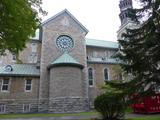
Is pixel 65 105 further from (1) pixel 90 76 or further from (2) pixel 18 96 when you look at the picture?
(1) pixel 90 76

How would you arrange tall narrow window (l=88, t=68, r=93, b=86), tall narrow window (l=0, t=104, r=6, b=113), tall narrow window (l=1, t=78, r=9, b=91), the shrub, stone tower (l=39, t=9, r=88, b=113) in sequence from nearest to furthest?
1. the shrub
2. stone tower (l=39, t=9, r=88, b=113)
3. tall narrow window (l=0, t=104, r=6, b=113)
4. tall narrow window (l=1, t=78, r=9, b=91)
5. tall narrow window (l=88, t=68, r=93, b=86)

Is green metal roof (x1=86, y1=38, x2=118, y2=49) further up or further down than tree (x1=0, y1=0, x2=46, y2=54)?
further up

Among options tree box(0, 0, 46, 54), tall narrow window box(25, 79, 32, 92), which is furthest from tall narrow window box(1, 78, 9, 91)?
tree box(0, 0, 46, 54)

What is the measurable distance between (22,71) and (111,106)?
18.6 metres

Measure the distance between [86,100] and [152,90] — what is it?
54.1ft

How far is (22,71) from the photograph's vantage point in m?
27.8

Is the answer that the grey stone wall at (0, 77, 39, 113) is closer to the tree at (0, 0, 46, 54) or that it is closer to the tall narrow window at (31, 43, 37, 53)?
the tall narrow window at (31, 43, 37, 53)

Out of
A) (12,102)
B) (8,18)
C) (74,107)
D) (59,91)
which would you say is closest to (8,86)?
(12,102)

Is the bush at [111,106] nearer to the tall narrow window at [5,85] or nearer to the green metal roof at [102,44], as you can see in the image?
the tall narrow window at [5,85]

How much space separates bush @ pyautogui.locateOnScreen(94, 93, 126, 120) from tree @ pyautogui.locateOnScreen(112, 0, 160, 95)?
34.5 inches

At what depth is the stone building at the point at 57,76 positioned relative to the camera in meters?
25.5

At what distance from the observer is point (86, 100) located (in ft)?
91.2

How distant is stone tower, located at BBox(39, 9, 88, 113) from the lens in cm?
2522

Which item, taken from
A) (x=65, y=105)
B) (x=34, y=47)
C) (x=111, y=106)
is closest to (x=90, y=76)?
(x=65, y=105)
